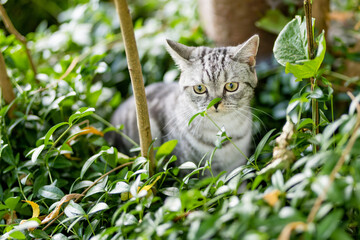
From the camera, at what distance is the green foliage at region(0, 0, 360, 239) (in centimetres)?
81

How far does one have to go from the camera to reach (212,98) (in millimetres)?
1559

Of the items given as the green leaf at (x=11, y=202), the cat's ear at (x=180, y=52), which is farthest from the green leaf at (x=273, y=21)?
the green leaf at (x=11, y=202)

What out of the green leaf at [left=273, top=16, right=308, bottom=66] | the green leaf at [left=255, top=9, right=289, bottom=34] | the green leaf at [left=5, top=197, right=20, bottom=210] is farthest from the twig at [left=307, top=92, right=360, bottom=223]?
the green leaf at [left=255, top=9, right=289, bottom=34]

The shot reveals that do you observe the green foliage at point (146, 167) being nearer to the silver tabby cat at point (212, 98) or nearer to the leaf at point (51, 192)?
the leaf at point (51, 192)

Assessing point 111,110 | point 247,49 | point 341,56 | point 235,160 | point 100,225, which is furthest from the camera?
point 111,110

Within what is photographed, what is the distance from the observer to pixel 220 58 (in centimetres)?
160

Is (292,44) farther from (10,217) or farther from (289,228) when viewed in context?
(10,217)

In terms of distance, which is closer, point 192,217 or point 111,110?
point 192,217

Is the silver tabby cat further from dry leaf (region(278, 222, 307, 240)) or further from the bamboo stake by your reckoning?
dry leaf (region(278, 222, 307, 240))

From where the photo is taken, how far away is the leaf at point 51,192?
3.87ft

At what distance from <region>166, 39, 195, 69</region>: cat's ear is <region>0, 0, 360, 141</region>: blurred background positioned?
0.41 metres

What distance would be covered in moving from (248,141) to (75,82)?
83 centimetres

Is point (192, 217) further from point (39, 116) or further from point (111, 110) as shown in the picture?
point (111, 110)

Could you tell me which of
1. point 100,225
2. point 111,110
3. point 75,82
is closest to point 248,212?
point 100,225
